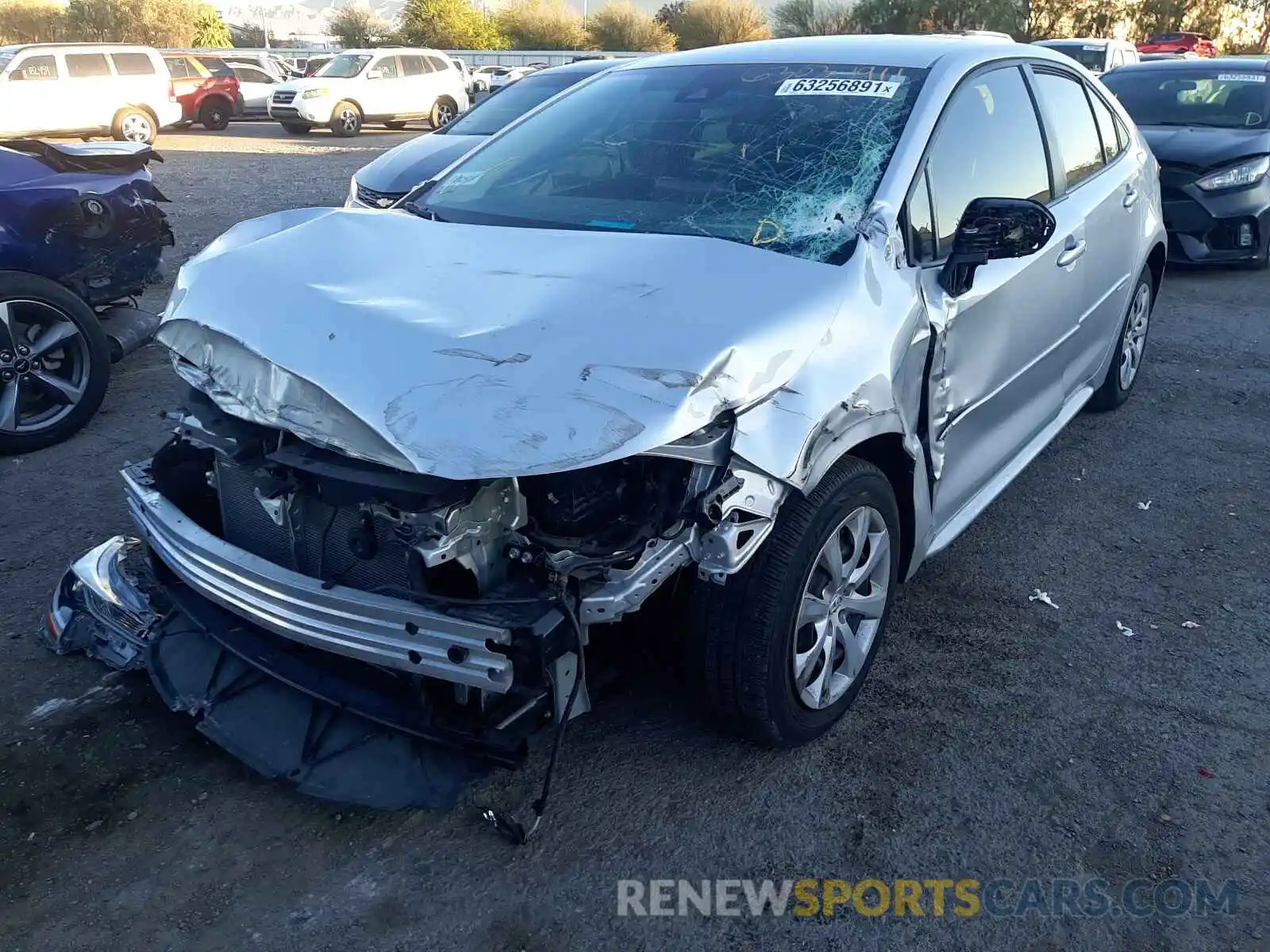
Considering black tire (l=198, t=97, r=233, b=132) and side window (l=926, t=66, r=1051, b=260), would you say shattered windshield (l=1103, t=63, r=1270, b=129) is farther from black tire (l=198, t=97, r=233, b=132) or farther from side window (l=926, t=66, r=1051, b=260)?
black tire (l=198, t=97, r=233, b=132)

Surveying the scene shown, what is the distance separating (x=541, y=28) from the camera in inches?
1869

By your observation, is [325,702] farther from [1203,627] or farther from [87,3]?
[87,3]

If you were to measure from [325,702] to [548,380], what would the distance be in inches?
41.1

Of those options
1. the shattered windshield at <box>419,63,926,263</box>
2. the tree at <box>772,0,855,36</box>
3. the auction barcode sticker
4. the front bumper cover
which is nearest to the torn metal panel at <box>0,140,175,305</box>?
the shattered windshield at <box>419,63,926,263</box>

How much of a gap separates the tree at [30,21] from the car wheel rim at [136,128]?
31443 millimetres

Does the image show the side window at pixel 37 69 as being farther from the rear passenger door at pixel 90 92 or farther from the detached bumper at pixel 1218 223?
the detached bumper at pixel 1218 223

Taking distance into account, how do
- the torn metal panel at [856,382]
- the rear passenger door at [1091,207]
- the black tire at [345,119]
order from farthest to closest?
the black tire at [345,119]
the rear passenger door at [1091,207]
the torn metal panel at [856,382]

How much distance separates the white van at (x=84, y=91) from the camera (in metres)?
17.2

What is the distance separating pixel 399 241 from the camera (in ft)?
9.93

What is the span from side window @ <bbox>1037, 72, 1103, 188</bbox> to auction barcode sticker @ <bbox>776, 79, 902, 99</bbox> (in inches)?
39.1

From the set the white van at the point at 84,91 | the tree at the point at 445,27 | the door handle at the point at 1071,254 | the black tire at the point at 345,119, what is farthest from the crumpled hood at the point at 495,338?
the tree at the point at 445,27

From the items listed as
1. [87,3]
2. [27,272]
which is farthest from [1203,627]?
[87,3]

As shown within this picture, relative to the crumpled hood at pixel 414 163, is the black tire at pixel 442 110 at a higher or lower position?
lower

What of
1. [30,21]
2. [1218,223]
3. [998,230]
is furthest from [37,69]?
[30,21]
